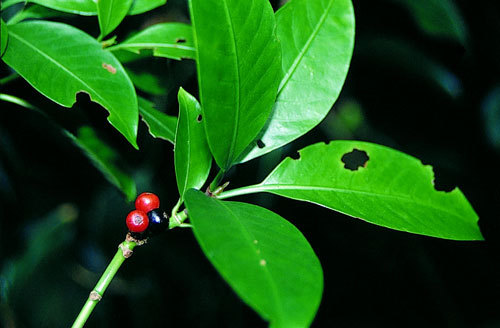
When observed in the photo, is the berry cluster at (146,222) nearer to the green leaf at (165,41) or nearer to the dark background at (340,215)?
the green leaf at (165,41)

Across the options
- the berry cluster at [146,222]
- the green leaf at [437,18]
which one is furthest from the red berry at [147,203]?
the green leaf at [437,18]

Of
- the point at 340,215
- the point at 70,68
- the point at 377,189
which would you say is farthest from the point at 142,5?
the point at 340,215

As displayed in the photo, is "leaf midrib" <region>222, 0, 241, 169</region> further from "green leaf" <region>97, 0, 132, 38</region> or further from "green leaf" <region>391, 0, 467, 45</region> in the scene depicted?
"green leaf" <region>391, 0, 467, 45</region>

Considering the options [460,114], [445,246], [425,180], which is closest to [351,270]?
[445,246]

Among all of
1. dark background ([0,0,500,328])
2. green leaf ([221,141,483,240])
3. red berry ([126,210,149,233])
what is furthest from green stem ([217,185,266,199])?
dark background ([0,0,500,328])

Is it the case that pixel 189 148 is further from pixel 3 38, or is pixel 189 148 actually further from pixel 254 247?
pixel 3 38

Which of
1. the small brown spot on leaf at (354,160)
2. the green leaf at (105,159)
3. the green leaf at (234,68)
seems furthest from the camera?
the green leaf at (105,159)
